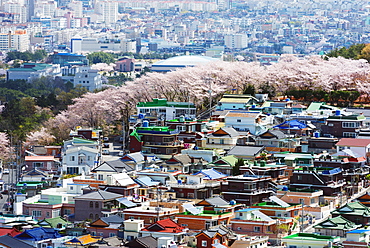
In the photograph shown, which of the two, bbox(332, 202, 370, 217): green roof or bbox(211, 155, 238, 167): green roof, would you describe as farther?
bbox(211, 155, 238, 167): green roof

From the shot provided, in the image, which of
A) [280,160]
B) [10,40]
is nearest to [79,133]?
[280,160]

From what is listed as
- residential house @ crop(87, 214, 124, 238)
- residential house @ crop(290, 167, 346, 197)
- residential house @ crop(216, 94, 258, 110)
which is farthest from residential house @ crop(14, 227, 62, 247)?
residential house @ crop(216, 94, 258, 110)

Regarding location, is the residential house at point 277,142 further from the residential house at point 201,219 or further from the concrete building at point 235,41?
the concrete building at point 235,41

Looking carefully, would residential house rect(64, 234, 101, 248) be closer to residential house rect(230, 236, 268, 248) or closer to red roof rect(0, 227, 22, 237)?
red roof rect(0, 227, 22, 237)

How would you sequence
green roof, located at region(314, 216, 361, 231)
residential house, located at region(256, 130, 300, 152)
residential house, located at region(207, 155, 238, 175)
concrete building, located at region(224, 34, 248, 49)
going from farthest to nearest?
1. concrete building, located at region(224, 34, 248, 49)
2. residential house, located at region(256, 130, 300, 152)
3. residential house, located at region(207, 155, 238, 175)
4. green roof, located at region(314, 216, 361, 231)

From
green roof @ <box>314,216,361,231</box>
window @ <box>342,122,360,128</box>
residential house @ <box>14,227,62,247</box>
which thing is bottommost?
residential house @ <box>14,227,62,247</box>

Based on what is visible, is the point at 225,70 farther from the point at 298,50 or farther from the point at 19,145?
the point at 298,50

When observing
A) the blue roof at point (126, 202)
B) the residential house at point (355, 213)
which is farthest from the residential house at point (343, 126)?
the blue roof at point (126, 202)
